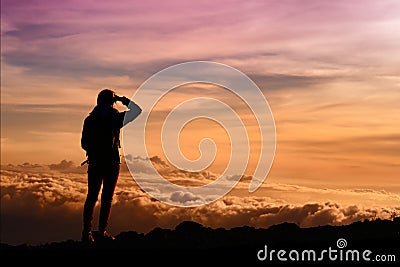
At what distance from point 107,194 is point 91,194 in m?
0.37

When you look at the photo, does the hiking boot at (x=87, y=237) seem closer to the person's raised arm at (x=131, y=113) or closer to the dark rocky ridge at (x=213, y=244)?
the dark rocky ridge at (x=213, y=244)

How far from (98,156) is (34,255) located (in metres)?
2.85

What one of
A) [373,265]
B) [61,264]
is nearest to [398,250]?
[373,265]

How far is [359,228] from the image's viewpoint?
1822 centimetres

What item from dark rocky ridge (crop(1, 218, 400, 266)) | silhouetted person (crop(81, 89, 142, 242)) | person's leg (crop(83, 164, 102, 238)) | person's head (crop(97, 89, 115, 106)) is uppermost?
person's head (crop(97, 89, 115, 106))

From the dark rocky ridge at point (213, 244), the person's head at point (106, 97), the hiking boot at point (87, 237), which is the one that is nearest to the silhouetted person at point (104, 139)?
the person's head at point (106, 97)

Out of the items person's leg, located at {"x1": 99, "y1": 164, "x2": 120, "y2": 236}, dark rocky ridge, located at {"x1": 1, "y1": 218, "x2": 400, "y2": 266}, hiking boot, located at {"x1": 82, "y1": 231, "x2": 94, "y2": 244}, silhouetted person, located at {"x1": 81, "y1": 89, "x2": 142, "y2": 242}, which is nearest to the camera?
dark rocky ridge, located at {"x1": 1, "y1": 218, "x2": 400, "y2": 266}

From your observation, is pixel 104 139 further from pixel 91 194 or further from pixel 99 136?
pixel 91 194

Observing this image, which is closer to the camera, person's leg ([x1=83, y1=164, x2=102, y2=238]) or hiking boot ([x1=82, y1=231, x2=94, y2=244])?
person's leg ([x1=83, y1=164, x2=102, y2=238])

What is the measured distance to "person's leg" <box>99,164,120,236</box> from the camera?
57.6 ft

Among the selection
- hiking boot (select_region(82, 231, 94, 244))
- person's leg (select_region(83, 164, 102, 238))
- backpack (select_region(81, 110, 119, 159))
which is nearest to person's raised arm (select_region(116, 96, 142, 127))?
backpack (select_region(81, 110, 119, 159))

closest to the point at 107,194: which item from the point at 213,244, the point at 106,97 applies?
the point at 106,97

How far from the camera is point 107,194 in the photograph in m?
17.7

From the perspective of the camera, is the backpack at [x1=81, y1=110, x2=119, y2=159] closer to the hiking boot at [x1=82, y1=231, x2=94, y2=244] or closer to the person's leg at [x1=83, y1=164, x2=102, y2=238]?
the person's leg at [x1=83, y1=164, x2=102, y2=238]
